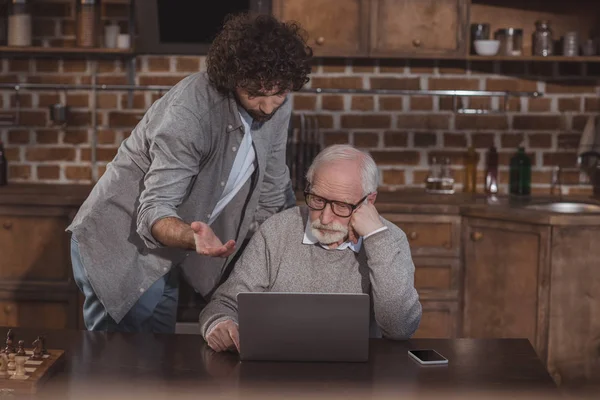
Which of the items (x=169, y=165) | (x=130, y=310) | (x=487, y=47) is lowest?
(x=130, y=310)

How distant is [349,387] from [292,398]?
13 centimetres

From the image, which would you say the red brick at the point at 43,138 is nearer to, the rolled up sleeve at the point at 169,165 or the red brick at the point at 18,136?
the red brick at the point at 18,136

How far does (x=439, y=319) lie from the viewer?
12.9ft

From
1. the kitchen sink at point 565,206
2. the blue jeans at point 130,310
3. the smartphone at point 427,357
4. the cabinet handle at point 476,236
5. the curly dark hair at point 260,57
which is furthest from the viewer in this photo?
the kitchen sink at point 565,206

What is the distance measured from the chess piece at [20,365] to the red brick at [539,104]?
3100mm

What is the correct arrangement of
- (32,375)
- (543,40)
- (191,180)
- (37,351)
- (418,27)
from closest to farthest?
1. (32,375)
2. (37,351)
3. (191,180)
4. (418,27)
5. (543,40)

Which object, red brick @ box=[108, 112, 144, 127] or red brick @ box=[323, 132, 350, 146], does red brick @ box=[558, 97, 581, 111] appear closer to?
red brick @ box=[323, 132, 350, 146]

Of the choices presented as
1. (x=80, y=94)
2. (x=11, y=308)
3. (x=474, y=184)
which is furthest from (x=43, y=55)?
(x=474, y=184)

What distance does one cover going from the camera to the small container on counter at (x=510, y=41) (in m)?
4.21

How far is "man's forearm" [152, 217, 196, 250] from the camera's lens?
2.29 meters

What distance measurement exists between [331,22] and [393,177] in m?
0.80

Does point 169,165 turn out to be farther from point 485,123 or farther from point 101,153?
point 485,123

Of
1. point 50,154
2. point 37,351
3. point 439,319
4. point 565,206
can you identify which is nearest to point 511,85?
point 565,206

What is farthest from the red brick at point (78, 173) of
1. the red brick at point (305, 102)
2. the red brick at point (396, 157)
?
the red brick at point (396, 157)
